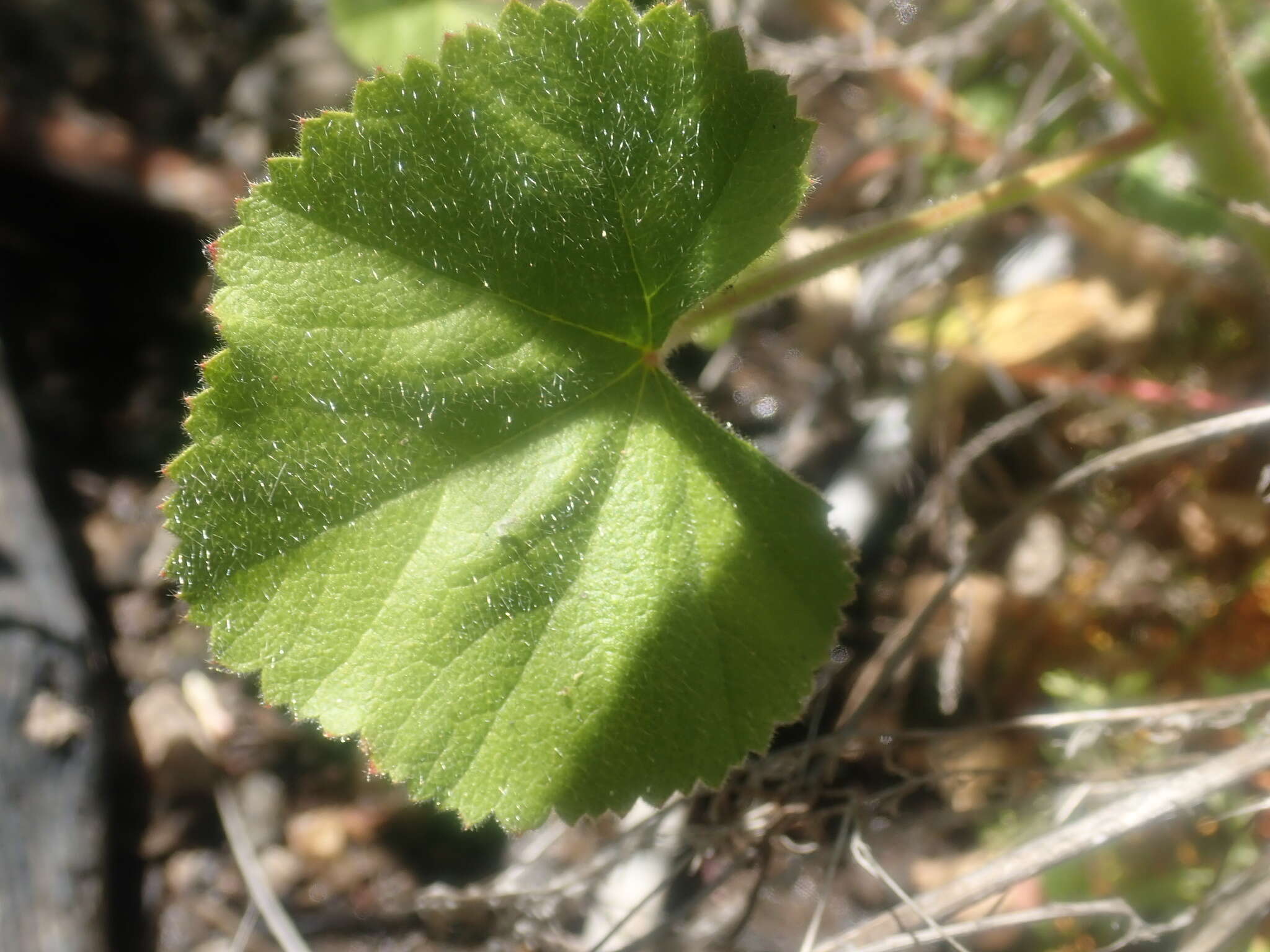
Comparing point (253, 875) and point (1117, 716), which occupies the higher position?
point (253, 875)

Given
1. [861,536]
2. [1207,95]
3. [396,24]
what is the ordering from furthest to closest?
[396,24], [861,536], [1207,95]

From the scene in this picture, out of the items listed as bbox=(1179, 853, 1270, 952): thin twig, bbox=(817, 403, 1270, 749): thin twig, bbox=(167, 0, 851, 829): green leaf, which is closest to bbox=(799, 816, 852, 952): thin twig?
bbox=(817, 403, 1270, 749): thin twig

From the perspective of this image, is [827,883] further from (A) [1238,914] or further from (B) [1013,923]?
(A) [1238,914]

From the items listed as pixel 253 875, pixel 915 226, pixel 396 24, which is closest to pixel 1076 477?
pixel 915 226

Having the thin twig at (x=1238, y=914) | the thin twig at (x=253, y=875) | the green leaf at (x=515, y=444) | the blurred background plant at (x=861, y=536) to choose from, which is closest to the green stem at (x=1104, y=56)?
the blurred background plant at (x=861, y=536)

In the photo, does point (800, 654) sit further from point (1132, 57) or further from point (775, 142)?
point (1132, 57)

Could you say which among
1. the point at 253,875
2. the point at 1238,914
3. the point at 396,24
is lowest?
the point at 1238,914

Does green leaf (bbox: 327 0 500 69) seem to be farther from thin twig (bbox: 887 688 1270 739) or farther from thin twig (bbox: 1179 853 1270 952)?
thin twig (bbox: 1179 853 1270 952)
